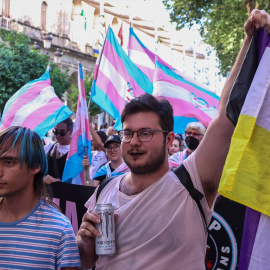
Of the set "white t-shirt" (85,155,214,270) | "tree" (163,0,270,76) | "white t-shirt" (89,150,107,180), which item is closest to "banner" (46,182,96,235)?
"white t-shirt" (89,150,107,180)

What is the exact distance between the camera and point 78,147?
6621 mm

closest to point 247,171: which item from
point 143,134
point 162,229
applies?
point 162,229

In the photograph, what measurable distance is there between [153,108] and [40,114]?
14.4 feet

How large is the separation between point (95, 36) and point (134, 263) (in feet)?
149

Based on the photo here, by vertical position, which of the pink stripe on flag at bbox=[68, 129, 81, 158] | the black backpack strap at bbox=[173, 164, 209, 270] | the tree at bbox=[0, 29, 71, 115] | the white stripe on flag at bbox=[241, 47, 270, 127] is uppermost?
the white stripe on flag at bbox=[241, 47, 270, 127]

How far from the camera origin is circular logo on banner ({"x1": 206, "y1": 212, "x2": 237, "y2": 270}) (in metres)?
4.06

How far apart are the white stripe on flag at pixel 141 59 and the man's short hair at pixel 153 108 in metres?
7.09

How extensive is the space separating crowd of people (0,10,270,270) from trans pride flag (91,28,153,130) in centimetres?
518

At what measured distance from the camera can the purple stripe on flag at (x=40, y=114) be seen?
266 inches

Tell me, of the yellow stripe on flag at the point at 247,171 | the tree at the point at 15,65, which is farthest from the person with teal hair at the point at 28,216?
the tree at the point at 15,65

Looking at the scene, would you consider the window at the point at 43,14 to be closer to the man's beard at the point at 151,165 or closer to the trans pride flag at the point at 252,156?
the man's beard at the point at 151,165

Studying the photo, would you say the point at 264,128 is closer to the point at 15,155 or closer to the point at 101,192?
the point at 101,192

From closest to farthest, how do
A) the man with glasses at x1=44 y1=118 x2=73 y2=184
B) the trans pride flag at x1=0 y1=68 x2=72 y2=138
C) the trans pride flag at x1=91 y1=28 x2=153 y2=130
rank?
the man with glasses at x1=44 y1=118 x2=73 y2=184
the trans pride flag at x1=0 y1=68 x2=72 y2=138
the trans pride flag at x1=91 y1=28 x2=153 y2=130

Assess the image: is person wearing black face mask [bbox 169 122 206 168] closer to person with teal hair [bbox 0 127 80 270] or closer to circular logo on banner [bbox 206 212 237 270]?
circular logo on banner [bbox 206 212 237 270]
